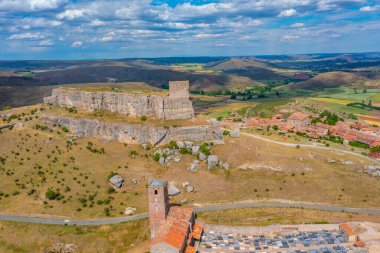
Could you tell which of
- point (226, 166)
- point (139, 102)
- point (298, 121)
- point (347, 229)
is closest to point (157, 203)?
point (347, 229)

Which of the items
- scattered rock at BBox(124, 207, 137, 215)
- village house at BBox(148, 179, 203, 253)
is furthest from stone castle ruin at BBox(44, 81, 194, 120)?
village house at BBox(148, 179, 203, 253)

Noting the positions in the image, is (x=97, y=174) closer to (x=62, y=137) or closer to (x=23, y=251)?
(x=62, y=137)

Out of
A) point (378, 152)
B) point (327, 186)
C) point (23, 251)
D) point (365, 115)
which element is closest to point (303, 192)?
point (327, 186)

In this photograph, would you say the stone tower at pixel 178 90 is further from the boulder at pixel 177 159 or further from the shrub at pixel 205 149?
the boulder at pixel 177 159

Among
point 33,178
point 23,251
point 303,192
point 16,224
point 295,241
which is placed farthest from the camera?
point 33,178

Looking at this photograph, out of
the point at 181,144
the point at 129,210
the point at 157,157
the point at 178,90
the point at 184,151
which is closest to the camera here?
the point at 129,210

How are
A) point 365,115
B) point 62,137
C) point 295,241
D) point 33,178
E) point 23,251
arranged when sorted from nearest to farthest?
point 295,241 < point 23,251 < point 33,178 < point 62,137 < point 365,115

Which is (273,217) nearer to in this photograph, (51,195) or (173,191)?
(173,191)
